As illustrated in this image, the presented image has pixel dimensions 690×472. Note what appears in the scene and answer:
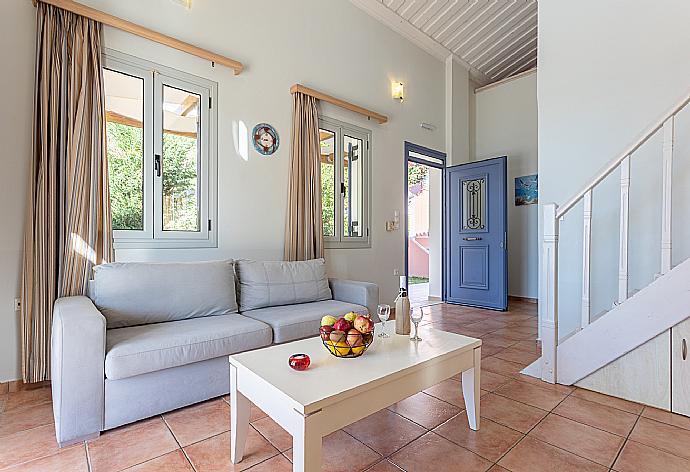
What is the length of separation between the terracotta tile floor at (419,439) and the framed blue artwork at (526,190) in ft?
13.1

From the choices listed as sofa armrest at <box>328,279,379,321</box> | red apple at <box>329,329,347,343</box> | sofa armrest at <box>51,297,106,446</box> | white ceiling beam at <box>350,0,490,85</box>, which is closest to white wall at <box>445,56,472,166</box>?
white ceiling beam at <box>350,0,490,85</box>

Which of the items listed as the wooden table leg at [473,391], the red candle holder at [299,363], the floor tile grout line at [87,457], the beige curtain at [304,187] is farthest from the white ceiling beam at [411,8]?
the floor tile grout line at [87,457]

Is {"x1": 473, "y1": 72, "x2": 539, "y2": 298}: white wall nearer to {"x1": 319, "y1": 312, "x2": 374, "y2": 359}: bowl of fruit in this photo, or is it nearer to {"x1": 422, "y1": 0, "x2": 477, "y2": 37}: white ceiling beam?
{"x1": 422, "y1": 0, "x2": 477, "y2": 37}: white ceiling beam

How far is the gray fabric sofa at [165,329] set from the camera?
182 cm

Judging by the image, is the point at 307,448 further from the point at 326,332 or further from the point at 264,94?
the point at 264,94

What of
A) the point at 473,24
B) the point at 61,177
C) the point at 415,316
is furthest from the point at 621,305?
the point at 473,24

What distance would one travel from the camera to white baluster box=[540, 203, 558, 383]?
259 cm

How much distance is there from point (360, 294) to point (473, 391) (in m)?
A: 1.49

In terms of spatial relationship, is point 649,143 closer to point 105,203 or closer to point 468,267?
point 468,267

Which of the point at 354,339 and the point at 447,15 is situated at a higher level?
the point at 447,15

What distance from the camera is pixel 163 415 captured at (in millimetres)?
2119

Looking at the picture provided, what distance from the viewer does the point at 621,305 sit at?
2.33 metres

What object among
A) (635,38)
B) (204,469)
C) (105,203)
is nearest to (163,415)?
(204,469)

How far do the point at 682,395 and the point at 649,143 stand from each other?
78.4 inches
